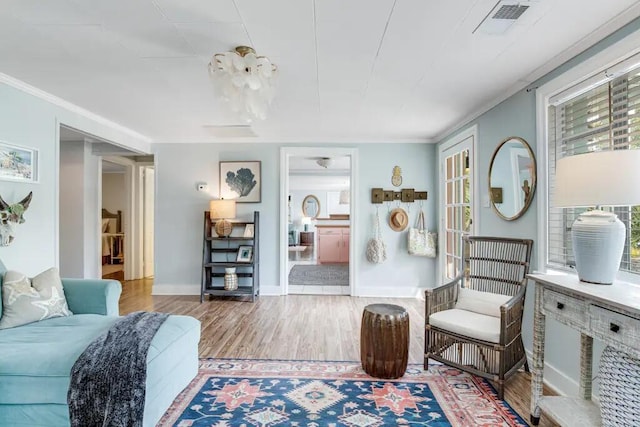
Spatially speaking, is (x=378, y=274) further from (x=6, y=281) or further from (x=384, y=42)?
(x=6, y=281)

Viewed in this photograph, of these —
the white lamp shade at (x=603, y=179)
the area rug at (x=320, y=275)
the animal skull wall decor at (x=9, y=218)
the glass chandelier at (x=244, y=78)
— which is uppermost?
the glass chandelier at (x=244, y=78)

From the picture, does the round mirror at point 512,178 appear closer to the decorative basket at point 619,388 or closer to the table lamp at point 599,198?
the table lamp at point 599,198

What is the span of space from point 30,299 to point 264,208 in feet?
9.22

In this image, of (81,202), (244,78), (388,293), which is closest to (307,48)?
(244,78)

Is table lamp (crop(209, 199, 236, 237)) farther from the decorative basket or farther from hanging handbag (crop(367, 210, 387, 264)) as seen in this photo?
the decorative basket

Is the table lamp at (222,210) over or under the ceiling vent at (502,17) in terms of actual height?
under

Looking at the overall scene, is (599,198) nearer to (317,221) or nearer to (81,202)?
(81,202)

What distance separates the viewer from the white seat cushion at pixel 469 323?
6.93ft

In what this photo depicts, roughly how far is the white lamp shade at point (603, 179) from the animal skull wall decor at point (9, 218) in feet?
12.5

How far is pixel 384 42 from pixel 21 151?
3027 millimetres

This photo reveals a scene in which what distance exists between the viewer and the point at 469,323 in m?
2.24

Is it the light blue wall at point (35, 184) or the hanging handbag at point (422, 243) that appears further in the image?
the hanging handbag at point (422, 243)

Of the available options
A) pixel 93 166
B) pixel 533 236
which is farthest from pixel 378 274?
pixel 93 166

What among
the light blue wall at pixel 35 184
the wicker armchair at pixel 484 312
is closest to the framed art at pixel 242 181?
the light blue wall at pixel 35 184
